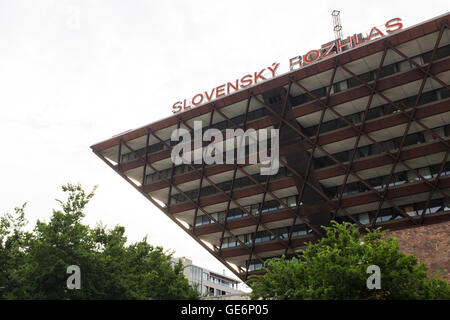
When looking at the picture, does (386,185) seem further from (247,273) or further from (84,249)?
(84,249)

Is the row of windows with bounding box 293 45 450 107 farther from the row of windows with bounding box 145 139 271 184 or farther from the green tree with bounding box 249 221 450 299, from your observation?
the green tree with bounding box 249 221 450 299

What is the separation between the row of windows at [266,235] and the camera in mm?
55156

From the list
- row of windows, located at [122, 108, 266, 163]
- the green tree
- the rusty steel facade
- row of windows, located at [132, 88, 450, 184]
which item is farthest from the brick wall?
row of windows, located at [122, 108, 266, 163]

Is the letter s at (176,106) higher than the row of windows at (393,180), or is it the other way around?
the letter s at (176,106)

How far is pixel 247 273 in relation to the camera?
60.1m

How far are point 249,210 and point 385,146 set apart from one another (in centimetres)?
1909

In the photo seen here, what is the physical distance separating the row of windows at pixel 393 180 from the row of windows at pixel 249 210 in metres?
5.17

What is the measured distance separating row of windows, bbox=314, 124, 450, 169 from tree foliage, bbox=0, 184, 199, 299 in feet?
83.0

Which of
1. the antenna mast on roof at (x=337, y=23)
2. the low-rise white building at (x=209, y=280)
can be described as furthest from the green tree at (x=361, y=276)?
the low-rise white building at (x=209, y=280)

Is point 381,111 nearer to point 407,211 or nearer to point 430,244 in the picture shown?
point 407,211

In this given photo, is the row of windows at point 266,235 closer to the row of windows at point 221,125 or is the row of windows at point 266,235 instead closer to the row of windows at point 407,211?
the row of windows at point 407,211

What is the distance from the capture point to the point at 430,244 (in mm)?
35969

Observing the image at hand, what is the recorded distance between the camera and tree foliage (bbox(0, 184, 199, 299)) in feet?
81.9
